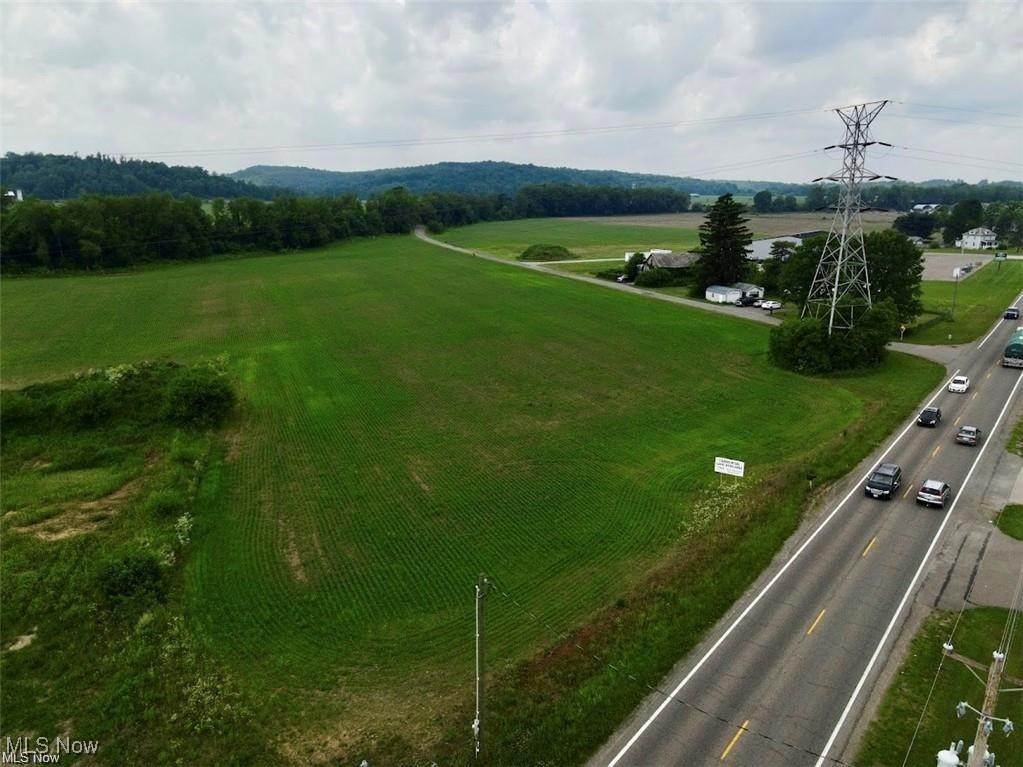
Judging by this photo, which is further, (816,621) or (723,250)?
(723,250)

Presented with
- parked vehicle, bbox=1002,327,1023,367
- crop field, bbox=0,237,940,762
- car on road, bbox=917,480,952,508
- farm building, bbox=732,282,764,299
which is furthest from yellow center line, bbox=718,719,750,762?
farm building, bbox=732,282,764,299

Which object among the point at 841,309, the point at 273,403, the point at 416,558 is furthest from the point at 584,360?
the point at 416,558

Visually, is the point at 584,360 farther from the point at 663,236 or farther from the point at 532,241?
the point at 663,236

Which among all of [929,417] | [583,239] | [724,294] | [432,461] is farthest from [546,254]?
[432,461]

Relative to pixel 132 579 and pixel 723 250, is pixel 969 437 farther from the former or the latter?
pixel 723 250

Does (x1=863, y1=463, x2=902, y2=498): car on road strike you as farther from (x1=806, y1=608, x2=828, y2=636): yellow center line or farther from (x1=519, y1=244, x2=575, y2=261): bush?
(x1=519, y1=244, x2=575, y2=261): bush

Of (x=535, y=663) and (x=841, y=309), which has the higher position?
(x=841, y=309)
